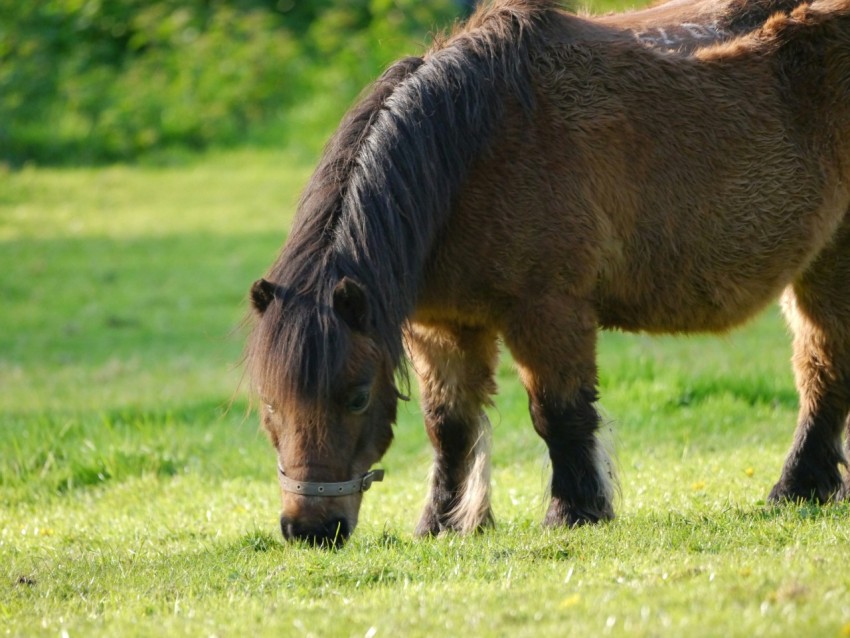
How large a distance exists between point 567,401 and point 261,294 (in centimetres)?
148

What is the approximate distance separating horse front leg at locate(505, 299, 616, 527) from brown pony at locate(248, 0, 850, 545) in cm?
1

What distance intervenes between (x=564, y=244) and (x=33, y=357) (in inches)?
306

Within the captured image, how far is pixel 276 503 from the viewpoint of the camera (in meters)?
6.87

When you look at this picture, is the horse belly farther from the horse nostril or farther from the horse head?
the horse nostril

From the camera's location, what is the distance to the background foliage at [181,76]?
19297mm

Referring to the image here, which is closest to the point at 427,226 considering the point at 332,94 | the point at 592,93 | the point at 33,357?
the point at 592,93

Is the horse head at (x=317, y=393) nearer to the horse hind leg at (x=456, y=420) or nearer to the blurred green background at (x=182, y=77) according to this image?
the horse hind leg at (x=456, y=420)

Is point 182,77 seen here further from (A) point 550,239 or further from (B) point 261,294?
(B) point 261,294

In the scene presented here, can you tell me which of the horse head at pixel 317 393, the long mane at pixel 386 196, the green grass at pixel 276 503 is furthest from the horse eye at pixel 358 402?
the green grass at pixel 276 503

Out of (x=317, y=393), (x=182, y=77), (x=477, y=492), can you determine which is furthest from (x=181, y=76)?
(x=317, y=393)

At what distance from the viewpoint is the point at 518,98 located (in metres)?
5.54

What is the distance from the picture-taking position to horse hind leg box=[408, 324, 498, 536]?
19.2 feet

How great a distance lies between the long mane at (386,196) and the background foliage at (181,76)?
13.0 metres

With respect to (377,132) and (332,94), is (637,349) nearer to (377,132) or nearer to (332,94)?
(377,132)
